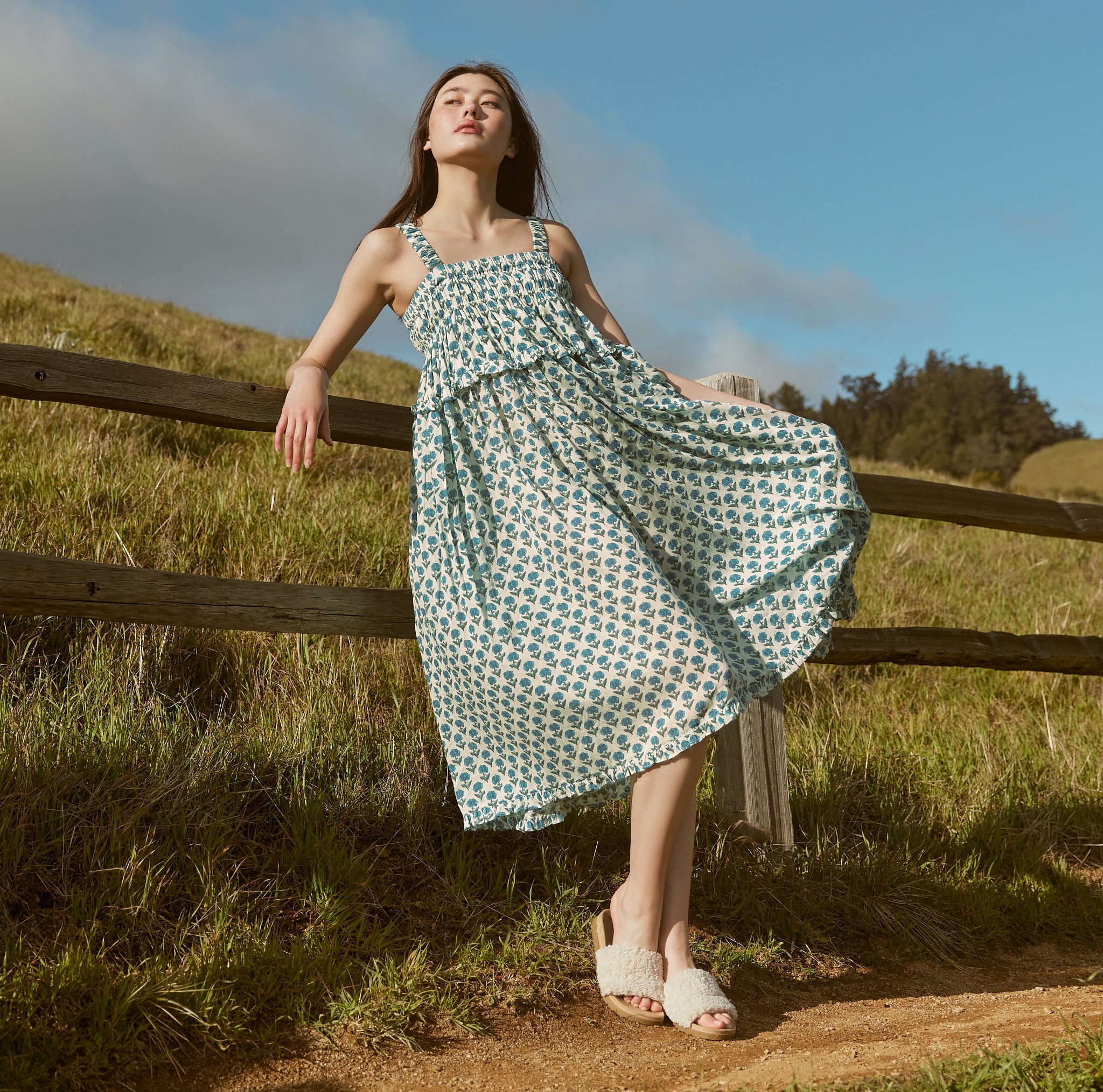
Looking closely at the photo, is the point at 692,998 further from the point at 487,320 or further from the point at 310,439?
the point at 487,320

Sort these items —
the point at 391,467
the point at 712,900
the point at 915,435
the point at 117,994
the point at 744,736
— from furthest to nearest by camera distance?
the point at 915,435 < the point at 391,467 < the point at 744,736 < the point at 712,900 < the point at 117,994

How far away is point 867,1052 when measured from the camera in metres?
2.10

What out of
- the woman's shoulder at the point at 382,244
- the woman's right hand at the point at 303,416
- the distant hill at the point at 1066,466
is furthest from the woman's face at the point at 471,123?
the distant hill at the point at 1066,466

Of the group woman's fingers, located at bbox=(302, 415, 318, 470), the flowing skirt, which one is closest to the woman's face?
the flowing skirt

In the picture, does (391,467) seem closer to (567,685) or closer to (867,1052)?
(567,685)

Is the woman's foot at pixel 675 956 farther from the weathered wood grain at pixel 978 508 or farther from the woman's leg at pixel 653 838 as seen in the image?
the weathered wood grain at pixel 978 508

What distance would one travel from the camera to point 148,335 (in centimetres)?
777

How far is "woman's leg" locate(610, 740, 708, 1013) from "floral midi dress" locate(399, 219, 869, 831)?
7cm

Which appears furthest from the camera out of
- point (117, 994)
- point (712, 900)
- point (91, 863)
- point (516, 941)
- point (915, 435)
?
point (915, 435)

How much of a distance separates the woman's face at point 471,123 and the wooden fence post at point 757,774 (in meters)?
1.00

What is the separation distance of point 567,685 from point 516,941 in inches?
32.5

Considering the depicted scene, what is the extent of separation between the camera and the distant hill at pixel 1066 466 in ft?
128

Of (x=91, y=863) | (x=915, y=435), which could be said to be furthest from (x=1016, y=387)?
(x=91, y=863)

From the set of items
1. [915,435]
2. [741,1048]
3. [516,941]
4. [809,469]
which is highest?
[915,435]
